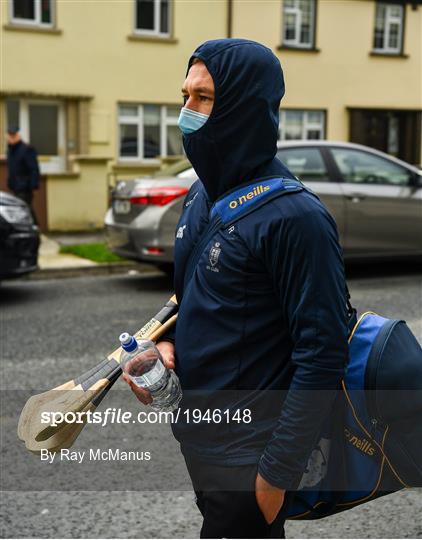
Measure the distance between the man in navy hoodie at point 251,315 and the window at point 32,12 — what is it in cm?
1587

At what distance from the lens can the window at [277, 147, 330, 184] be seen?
9695mm

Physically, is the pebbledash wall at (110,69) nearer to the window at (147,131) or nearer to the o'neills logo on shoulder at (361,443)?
the window at (147,131)

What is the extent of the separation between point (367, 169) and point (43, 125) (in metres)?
9.19

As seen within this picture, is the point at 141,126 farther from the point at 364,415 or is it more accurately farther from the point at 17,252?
the point at 364,415

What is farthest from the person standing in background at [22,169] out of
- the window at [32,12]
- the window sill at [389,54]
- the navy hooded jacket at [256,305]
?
the navy hooded jacket at [256,305]

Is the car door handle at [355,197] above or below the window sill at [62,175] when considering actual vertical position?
above

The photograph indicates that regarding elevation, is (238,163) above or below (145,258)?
above

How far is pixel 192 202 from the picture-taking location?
2.28 meters

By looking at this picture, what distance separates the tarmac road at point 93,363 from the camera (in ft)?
11.6

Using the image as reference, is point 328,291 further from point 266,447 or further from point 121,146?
point 121,146

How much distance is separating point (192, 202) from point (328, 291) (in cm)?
55

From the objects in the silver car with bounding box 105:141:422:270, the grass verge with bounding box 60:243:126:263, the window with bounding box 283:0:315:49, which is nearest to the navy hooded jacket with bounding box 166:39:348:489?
the silver car with bounding box 105:141:422:270

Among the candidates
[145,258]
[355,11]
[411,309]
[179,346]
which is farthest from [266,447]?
[355,11]

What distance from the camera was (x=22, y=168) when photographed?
13.6 m
